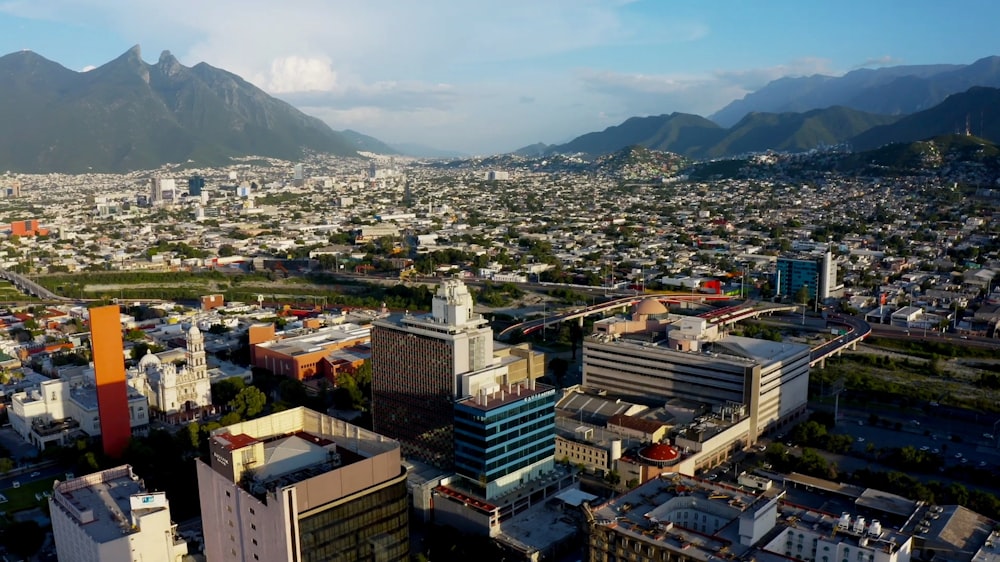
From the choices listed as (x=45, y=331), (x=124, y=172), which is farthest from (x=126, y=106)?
(x=45, y=331)

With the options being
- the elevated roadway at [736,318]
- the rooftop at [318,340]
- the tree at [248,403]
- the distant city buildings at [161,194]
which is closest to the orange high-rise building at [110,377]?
the tree at [248,403]

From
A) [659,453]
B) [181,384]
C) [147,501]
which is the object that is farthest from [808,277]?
[147,501]

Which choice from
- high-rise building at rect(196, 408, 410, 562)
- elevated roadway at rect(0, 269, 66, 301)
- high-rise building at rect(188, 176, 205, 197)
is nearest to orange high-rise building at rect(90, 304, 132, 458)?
high-rise building at rect(196, 408, 410, 562)

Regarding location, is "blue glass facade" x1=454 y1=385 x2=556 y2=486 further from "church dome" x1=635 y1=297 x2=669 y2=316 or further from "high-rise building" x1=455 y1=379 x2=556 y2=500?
"church dome" x1=635 y1=297 x2=669 y2=316

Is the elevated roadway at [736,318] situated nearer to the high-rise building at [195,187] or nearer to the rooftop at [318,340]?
the rooftop at [318,340]

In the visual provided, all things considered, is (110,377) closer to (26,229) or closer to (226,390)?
(226,390)

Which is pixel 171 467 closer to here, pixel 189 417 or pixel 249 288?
pixel 189 417
